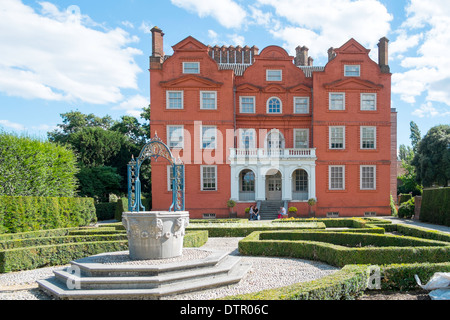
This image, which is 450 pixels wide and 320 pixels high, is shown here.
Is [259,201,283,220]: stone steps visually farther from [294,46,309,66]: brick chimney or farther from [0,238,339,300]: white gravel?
[294,46,309,66]: brick chimney

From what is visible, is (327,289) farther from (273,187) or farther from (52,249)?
(273,187)

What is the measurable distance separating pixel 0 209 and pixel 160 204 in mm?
14775

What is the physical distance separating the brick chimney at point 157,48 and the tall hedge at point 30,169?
10.3 metres

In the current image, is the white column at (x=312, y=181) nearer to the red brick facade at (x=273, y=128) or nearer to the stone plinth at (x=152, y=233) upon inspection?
the red brick facade at (x=273, y=128)

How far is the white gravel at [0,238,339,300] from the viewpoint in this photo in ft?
28.5

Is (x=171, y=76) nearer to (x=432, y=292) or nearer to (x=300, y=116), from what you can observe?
(x=300, y=116)

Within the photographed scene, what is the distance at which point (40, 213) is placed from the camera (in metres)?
19.1

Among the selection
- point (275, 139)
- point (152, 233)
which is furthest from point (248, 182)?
point (152, 233)

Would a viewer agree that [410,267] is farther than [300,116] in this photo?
No

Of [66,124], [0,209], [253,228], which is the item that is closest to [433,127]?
[253,228]

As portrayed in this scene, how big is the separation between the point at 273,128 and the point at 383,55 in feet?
36.7

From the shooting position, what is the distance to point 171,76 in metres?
30.8

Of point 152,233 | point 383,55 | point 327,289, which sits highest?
point 383,55

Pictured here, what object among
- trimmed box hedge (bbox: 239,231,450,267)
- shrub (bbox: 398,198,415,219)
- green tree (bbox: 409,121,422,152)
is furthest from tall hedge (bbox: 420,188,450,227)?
green tree (bbox: 409,121,422,152)
